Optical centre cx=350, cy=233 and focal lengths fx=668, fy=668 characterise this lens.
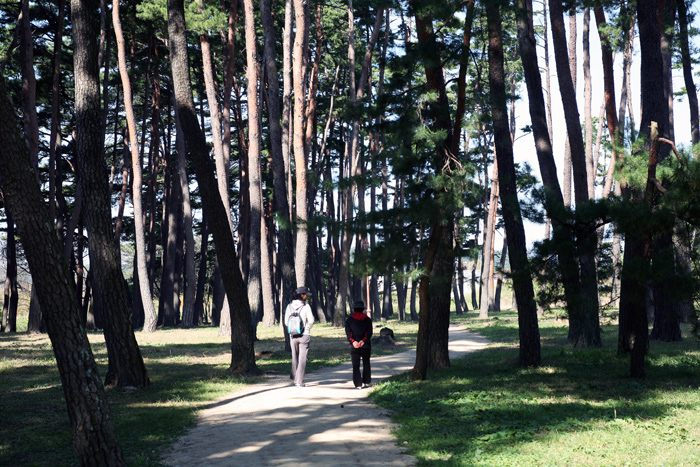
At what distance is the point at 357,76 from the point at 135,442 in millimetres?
36580

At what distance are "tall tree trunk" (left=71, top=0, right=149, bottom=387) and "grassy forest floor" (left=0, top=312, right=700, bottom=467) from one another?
0.62 m

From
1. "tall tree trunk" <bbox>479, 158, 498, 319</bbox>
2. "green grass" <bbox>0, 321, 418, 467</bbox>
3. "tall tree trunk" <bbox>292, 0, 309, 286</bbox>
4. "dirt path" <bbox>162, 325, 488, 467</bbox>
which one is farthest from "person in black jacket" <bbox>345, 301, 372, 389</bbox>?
"tall tree trunk" <bbox>479, 158, 498, 319</bbox>

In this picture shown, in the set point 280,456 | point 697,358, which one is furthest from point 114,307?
point 697,358

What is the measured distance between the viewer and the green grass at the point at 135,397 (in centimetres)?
759

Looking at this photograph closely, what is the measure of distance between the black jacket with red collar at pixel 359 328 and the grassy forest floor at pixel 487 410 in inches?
36.2

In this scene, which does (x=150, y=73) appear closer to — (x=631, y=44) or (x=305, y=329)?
(x=631, y=44)

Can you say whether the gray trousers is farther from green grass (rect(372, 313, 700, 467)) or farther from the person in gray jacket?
green grass (rect(372, 313, 700, 467))

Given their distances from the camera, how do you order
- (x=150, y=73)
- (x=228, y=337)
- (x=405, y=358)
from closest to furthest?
(x=405, y=358)
(x=228, y=337)
(x=150, y=73)

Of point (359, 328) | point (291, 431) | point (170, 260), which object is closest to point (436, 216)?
point (359, 328)

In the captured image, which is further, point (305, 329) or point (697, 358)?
point (697, 358)

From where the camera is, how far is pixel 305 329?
1234cm

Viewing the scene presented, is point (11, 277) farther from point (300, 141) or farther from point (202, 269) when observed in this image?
point (300, 141)

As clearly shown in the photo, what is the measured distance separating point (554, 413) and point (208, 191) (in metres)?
8.10

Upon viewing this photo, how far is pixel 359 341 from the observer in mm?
12203
